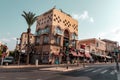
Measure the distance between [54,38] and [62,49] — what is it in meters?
4.93

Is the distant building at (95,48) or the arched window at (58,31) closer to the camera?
the arched window at (58,31)

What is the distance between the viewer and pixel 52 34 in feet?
158

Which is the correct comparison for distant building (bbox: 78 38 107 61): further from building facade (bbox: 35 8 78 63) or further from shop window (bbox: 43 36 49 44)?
shop window (bbox: 43 36 49 44)

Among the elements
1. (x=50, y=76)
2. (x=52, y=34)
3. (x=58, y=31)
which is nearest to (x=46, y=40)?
(x=52, y=34)

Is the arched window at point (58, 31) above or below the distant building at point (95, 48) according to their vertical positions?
above

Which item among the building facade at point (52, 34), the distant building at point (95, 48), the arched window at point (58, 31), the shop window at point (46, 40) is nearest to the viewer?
the building facade at point (52, 34)

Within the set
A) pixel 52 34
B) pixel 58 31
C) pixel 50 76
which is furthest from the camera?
pixel 58 31

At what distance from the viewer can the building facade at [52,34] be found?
47.3m

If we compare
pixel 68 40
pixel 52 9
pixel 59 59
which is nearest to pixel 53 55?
pixel 59 59

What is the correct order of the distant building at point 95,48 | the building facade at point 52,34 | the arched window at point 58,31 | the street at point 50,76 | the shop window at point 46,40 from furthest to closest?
1. the distant building at point 95,48
2. the arched window at point 58,31
3. the shop window at point 46,40
4. the building facade at point 52,34
5. the street at point 50,76

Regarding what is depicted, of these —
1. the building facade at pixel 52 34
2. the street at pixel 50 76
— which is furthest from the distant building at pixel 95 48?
the street at pixel 50 76

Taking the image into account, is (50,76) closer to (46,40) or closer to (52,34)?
(52,34)

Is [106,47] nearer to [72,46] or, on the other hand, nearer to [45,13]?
[72,46]

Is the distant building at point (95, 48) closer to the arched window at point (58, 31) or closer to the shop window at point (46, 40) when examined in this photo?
the arched window at point (58, 31)
